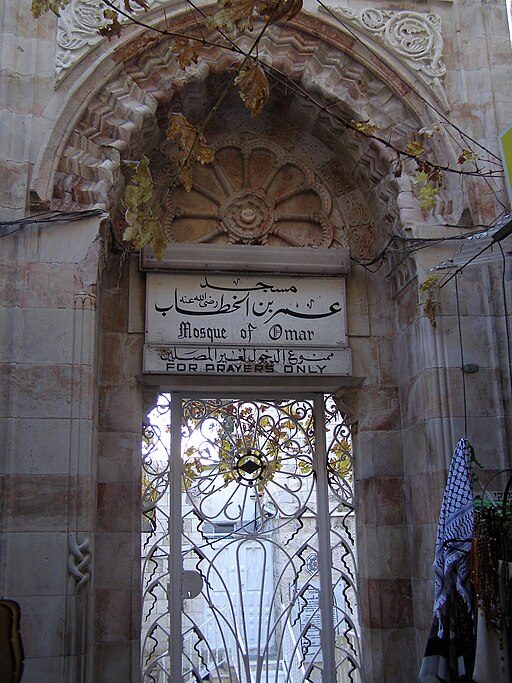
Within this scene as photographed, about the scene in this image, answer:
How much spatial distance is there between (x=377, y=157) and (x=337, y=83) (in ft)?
2.21

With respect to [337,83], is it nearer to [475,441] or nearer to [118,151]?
[118,151]

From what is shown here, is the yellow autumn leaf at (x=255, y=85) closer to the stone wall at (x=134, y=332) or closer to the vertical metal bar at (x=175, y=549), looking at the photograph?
the stone wall at (x=134, y=332)

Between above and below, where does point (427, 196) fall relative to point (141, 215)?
above

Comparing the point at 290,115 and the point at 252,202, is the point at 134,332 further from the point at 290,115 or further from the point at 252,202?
the point at 290,115

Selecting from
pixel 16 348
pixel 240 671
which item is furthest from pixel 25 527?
pixel 240 671

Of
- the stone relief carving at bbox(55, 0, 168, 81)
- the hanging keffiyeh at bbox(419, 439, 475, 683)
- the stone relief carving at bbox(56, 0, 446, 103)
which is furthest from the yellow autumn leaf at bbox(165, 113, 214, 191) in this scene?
the hanging keffiyeh at bbox(419, 439, 475, 683)

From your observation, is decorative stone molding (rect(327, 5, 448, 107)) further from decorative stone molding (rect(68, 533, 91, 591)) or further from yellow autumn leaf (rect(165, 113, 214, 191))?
decorative stone molding (rect(68, 533, 91, 591))

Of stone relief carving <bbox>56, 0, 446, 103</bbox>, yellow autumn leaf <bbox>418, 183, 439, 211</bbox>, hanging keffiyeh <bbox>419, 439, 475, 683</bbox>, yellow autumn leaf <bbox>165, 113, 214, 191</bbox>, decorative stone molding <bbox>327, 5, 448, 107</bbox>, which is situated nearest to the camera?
yellow autumn leaf <bbox>165, 113, 214, 191</bbox>

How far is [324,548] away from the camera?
6387 mm

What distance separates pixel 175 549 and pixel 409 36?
4490mm

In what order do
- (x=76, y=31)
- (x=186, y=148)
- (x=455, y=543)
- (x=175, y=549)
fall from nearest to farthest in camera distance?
(x=186, y=148) < (x=455, y=543) < (x=76, y=31) < (x=175, y=549)

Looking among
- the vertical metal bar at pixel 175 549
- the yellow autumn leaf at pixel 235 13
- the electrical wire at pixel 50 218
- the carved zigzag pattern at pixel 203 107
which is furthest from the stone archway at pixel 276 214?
the yellow autumn leaf at pixel 235 13

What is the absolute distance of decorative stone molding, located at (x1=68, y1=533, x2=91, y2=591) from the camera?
5000mm

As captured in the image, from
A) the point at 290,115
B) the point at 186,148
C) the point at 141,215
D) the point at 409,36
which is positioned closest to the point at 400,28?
the point at 409,36
